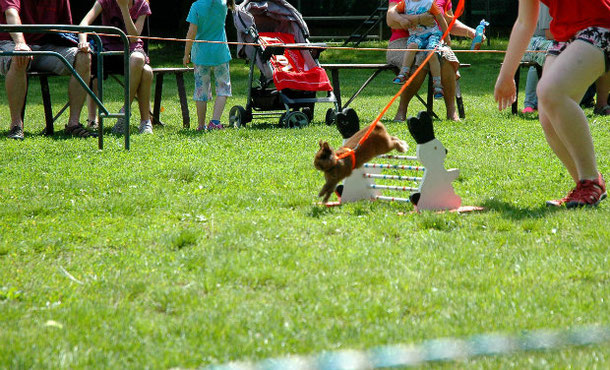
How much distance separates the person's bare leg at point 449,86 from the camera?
941cm

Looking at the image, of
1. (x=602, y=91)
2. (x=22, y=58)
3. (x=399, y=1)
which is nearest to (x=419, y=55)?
(x=399, y=1)

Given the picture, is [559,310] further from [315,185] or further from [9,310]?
[315,185]

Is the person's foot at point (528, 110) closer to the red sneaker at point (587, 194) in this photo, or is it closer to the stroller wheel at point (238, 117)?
the stroller wheel at point (238, 117)

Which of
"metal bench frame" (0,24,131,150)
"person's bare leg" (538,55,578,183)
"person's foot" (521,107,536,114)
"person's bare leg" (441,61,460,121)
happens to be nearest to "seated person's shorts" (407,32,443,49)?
"person's bare leg" (441,61,460,121)

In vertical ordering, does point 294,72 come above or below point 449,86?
above

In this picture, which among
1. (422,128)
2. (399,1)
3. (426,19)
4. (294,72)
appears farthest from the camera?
(399,1)

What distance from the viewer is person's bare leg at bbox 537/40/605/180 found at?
14.1 feet

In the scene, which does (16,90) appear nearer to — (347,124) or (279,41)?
(279,41)

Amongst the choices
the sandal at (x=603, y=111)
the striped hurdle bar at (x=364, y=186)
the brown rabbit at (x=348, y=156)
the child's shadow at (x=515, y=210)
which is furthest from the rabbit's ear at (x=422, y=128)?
the sandal at (x=603, y=111)

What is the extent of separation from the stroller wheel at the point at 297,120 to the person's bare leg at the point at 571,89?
4.55m

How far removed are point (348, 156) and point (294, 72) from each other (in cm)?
482

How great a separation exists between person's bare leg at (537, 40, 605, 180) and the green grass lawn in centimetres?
45

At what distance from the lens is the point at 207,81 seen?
339 inches

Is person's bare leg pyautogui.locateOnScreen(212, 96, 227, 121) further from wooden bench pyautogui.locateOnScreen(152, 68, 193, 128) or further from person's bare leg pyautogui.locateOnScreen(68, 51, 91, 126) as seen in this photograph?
person's bare leg pyautogui.locateOnScreen(68, 51, 91, 126)
